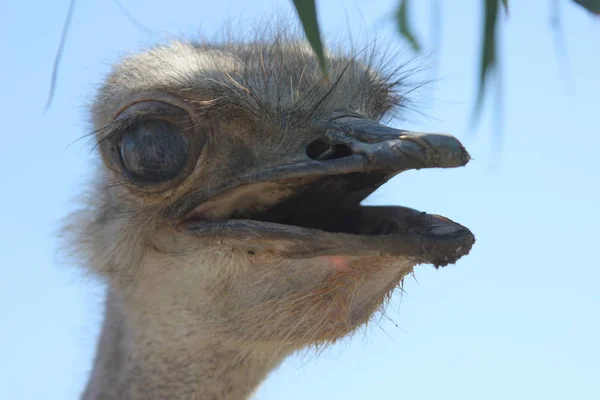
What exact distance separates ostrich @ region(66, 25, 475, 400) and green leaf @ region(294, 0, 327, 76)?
595mm

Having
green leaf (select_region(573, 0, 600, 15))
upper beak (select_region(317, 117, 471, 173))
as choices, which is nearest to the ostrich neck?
upper beak (select_region(317, 117, 471, 173))

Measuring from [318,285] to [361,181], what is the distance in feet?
0.94

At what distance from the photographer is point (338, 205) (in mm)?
2449

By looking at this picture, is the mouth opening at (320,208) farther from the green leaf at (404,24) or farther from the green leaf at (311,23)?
the green leaf at (311,23)

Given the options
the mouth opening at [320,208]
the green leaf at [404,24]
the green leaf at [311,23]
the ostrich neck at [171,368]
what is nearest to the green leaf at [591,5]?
the green leaf at [311,23]

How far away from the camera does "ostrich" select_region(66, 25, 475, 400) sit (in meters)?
2.27

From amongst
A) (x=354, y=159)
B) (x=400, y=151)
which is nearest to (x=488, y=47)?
(x=400, y=151)

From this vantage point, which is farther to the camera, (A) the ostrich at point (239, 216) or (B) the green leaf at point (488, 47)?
(A) the ostrich at point (239, 216)

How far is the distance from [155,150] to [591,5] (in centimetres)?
130

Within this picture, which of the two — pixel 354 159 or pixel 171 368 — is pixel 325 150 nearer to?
pixel 354 159

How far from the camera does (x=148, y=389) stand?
2.87m

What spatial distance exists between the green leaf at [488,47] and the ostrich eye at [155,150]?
1.08m

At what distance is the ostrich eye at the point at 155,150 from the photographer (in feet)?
Answer: 8.41

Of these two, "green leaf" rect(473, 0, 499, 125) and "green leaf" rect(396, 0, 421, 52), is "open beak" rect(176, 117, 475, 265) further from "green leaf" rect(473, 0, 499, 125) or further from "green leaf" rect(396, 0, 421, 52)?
"green leaf" rect(473, 0, 499, 125)
